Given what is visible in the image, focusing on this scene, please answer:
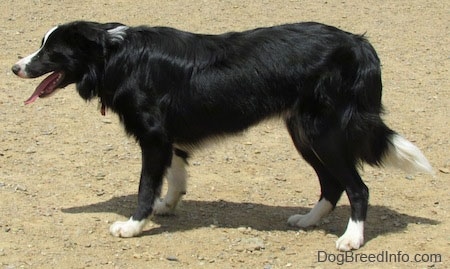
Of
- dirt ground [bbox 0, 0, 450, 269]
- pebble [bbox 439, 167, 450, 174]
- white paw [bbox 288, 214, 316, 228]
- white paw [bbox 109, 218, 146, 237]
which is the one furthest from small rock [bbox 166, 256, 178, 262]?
pebble [bbox 439, 167, 450, 174]

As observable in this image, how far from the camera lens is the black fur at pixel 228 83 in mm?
5887

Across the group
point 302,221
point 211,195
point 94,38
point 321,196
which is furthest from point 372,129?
point 94,38

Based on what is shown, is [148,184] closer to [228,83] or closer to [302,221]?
[228,83]

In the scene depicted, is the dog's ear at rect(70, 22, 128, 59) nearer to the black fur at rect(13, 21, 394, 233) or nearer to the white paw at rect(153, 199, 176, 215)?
the black fur at rect(13, 21, 394, 233)

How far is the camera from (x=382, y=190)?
707cm

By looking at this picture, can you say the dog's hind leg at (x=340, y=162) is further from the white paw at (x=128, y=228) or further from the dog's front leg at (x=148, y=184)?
the white paw at (x=128, y=228)

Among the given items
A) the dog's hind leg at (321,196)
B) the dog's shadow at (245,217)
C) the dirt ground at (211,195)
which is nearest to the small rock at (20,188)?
the dirt ground at (211,195)

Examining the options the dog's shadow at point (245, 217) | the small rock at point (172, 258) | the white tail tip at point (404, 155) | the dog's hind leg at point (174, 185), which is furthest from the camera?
the dog's hind leg at point (174, 185)

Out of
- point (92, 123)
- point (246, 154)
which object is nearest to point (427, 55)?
point (246, 154)

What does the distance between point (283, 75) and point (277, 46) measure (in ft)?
0.74

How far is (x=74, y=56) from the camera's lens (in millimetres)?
5980

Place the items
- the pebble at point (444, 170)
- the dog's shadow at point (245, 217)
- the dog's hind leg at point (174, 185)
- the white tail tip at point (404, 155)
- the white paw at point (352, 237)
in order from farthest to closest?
the pebble at point (444, 170) < the dog's hind leg at point (174, 185) < the dog's shadow at point (245, 217) < the white tail tip at point (404, 155) < the white paw at point (352, 237)

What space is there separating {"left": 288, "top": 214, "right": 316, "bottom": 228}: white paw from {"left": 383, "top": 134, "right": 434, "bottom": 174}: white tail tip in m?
0.72

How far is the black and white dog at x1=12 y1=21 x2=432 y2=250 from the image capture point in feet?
19.3
